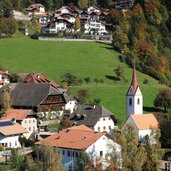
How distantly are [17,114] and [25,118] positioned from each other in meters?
0.93

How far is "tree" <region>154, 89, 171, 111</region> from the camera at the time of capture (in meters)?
63.4

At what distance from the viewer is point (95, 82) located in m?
72.1

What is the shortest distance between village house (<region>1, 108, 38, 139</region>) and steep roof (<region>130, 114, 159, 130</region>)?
8388 millimetres

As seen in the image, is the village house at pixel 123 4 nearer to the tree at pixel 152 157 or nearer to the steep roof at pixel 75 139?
the steep roof at pixel 75 139

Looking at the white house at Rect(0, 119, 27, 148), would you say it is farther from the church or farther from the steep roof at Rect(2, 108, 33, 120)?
the church

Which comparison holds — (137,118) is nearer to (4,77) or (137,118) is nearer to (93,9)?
(4,77)

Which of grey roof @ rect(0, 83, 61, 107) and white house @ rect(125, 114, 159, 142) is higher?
grey roof @ rect(0, 83, 61, 107)

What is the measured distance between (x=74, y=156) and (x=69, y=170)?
1.24 m

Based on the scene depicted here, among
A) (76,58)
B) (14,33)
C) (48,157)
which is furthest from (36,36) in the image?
(48,157)

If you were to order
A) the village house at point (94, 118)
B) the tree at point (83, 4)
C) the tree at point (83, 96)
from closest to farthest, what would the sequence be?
the village house at point (94, 118)
the tree at point (83, 96)
the tree at point (83, 4)

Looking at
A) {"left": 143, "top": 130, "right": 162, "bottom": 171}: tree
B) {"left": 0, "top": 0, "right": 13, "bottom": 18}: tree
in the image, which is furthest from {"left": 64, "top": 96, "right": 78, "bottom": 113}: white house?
{"left": 0, "top": 0, "right": 13, "bottom": 18}: tree

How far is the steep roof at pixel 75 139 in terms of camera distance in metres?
39.1

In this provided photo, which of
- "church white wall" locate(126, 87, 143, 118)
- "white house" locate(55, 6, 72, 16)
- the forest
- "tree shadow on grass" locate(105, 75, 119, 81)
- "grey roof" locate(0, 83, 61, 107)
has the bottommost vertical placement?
"church white wall" locate(126, 87, 143, 118)

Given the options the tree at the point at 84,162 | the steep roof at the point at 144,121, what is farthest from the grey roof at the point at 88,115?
the tree at the point at 84,162
